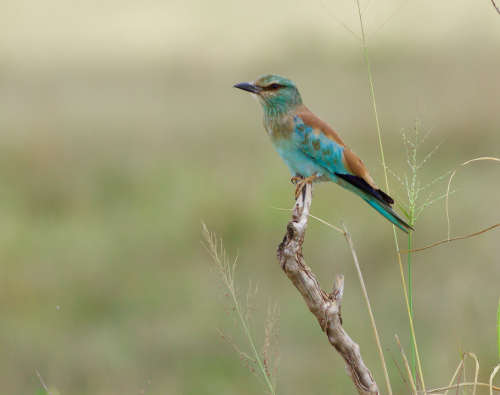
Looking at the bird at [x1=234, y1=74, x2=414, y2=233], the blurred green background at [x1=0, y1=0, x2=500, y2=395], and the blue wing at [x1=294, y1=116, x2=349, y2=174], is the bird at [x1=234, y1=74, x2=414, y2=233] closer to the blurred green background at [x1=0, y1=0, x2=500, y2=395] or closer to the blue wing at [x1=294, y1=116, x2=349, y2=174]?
the blue wing at [x1=294, y1=116, x2=349, y2=174]

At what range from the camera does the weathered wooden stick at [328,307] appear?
5.78 feet

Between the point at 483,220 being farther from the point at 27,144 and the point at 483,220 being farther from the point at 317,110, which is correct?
the point at 27,144

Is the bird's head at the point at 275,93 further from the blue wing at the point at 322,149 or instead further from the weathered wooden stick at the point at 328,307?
the weathered wooden stick at the point at 328,307

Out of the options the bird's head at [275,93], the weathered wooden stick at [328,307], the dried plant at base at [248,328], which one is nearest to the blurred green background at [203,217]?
the dried plant at base at [248,328]

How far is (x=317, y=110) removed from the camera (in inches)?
269

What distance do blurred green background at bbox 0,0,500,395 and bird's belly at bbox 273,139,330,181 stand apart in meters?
1.17

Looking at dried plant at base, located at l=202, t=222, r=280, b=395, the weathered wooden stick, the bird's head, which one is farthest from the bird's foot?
the weathered wooden stick

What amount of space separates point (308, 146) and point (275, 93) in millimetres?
422

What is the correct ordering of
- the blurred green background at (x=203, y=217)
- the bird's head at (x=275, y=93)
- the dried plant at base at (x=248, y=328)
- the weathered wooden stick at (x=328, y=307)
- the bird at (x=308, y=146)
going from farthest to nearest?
the blurred green background at (x=203, y=217) → the bird's head at (x=275, y=93) → the bird at (x=308, y=146) → the dried plant at base at (x=248, y=328) → the weathered wooden stick at (x=328, y=307)

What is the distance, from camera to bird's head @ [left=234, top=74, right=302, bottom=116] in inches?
131

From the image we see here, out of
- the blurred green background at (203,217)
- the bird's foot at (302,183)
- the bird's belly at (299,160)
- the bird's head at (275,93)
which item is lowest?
the blurred green background at (203,217)

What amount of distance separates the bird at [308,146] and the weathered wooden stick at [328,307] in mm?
1230

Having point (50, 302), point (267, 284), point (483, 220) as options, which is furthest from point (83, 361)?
point (483, 220)

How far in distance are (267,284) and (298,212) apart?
2090 mm
